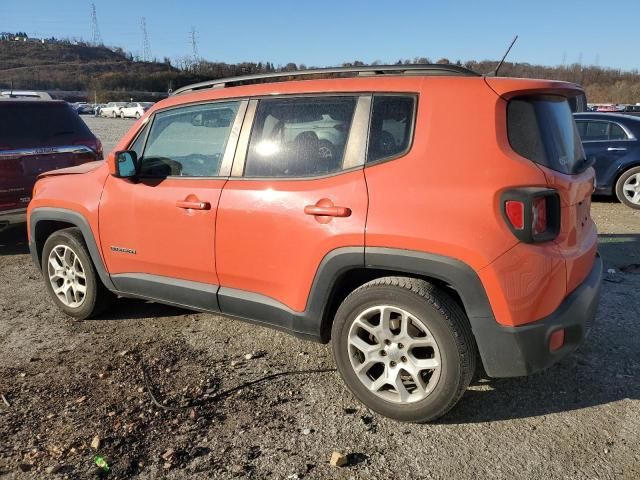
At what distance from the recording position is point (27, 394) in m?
3.31

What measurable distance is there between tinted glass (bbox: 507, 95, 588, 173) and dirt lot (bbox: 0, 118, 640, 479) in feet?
4.53

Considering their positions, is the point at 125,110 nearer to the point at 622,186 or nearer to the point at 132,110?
the point at 132,110

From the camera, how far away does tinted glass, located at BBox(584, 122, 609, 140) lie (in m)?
9.48

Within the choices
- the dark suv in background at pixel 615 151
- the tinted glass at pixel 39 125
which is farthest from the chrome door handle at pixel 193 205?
the dark suv in background at pixel 615 151

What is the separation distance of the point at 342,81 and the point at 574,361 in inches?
93.8

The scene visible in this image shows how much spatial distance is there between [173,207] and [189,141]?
1.60ft

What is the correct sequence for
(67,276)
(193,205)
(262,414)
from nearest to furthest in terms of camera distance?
1. (262,414)
2. (193,205)
3. (67,276)

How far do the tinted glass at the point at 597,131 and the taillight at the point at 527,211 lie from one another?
802 centimetres

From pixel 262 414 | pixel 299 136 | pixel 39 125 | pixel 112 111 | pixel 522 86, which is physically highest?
pixel 522 86

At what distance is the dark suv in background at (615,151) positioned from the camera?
29.9 feet

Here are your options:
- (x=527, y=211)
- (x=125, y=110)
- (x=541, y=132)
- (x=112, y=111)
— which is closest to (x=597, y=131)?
(x=541, y=132)

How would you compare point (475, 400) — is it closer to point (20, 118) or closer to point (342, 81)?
point (342, 81)

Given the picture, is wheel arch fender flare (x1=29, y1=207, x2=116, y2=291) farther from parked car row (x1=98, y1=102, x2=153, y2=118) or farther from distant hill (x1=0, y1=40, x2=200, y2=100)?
distant hill (x1=0, y1=40, x2=200, y2=100)

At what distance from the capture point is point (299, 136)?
325cm
